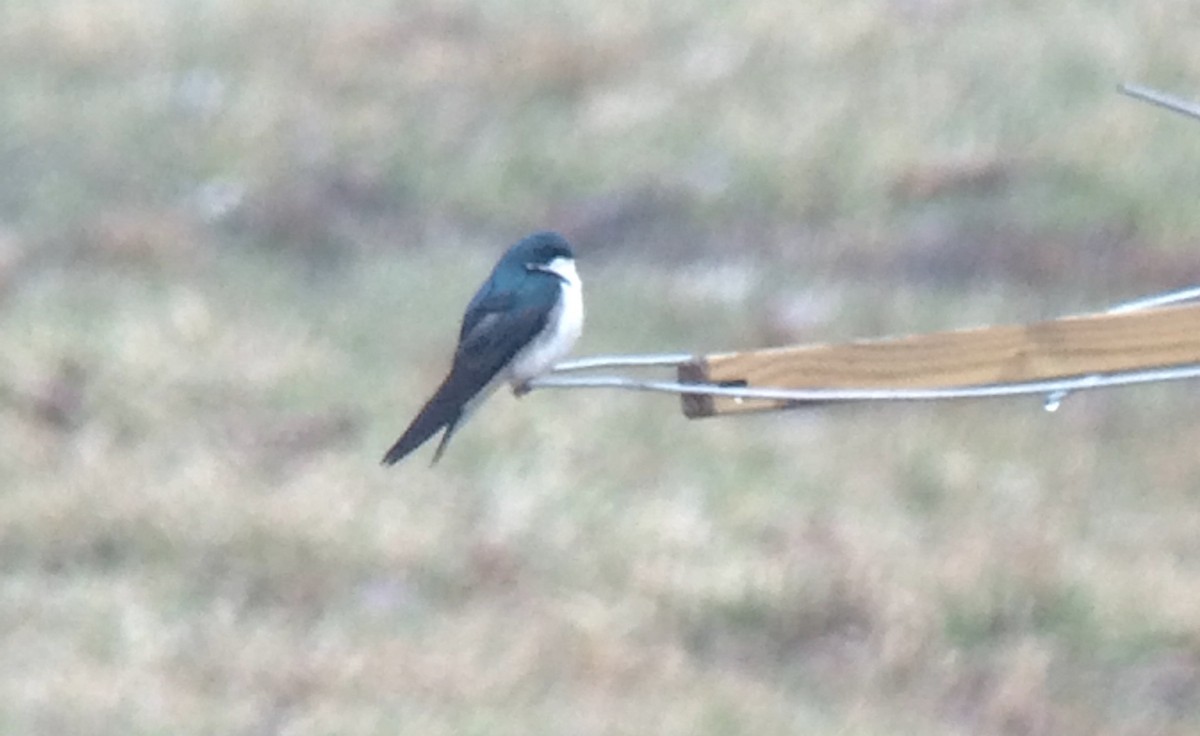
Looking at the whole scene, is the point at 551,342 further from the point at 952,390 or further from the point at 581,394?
the point at 581,394

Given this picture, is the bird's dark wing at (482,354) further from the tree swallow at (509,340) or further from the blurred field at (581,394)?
the blurred field at (581,394)

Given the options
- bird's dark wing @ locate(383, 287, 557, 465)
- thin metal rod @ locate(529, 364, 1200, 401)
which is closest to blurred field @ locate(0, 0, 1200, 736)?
bird's dark wing @ locate(383, 287, 557, 465)

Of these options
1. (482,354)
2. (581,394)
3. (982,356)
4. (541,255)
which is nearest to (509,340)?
(482,354)

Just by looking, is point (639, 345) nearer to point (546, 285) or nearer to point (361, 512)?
point (361, 512)

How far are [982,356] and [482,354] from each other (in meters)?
1.76

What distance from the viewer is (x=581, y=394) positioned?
7.43m

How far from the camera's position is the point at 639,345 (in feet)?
25.9

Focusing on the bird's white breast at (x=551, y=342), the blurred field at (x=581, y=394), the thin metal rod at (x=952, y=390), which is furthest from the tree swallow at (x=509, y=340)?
the thin metal rod at (x=952, y=390)

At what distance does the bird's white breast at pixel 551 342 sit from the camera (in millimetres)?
4859

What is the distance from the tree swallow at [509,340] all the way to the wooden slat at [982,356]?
144 centimetres

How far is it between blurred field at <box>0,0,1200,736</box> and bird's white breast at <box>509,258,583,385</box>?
0.75m

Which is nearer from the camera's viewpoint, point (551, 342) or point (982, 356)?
point (982, 356)

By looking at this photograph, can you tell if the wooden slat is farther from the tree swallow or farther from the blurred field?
the blurred field

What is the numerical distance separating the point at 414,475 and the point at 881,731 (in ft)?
5.98
